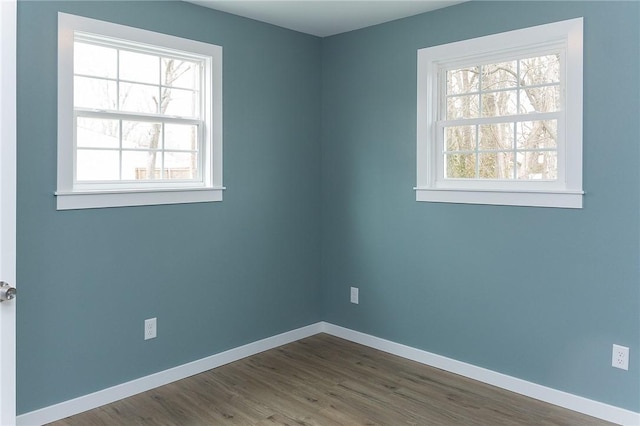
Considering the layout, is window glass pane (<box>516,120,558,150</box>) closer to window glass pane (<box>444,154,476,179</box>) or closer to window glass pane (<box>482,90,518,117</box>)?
window glass pane (<box>482,90,518,117</box>)

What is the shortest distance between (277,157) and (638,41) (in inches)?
96.6

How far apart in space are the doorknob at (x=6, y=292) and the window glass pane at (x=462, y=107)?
2.87m

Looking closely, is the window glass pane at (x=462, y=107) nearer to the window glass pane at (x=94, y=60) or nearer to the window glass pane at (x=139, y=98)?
the window glass pane at (x=139, y=98)

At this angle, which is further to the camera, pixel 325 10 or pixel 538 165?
pixel 325 10

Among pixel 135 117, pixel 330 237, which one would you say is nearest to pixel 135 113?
pixel 135 117

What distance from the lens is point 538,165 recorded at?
315 cm

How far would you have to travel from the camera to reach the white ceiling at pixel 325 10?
338 cm

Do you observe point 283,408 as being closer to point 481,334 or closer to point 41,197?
point 481,334

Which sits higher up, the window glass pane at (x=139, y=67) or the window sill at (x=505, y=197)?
the window glass pane at (x=139, y=67)

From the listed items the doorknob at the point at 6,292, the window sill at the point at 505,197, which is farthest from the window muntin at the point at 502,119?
the doorknob at the point at 6,292

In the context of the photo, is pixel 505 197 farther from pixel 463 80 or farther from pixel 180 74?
pixel 180 74

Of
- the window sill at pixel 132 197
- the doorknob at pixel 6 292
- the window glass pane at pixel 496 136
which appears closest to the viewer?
the doorknob at pixel 6 292

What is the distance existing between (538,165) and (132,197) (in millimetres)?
2504

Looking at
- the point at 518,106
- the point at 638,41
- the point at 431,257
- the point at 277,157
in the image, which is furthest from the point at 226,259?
the point at 638,41
